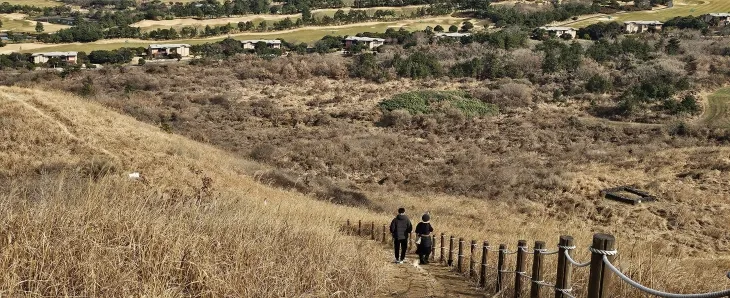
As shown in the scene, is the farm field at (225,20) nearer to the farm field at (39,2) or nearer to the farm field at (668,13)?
the farm field at (668,13)

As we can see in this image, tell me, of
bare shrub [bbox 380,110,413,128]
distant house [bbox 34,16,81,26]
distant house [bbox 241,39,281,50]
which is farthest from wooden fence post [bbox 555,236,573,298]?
distant house [bbox 34,16,81,26]

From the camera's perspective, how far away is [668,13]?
84.1 m

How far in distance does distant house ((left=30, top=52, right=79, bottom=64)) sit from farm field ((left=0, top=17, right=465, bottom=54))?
5947mm

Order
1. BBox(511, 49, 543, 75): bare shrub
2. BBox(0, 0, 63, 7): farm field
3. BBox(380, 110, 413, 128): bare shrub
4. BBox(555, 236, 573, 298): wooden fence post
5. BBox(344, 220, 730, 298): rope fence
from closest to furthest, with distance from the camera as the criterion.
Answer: BBox(344, 220, 730, 298): rope fence
BBox(555, 236, 573, 298): wooden fence post
BBox(380, 110, 413, 128): bare shrub
BBox(511, 49, 543, 75): bare shrub
BBox(0, 0, 63, 7): farm field

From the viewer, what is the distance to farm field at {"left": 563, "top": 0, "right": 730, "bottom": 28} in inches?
3174

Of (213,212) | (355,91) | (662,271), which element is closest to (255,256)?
(213,212)

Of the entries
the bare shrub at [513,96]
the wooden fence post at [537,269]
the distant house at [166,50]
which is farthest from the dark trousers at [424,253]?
the distant house at [166,50]

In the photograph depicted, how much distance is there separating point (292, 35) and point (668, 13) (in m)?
55.5

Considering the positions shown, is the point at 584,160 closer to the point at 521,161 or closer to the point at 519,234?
the point at 521,161

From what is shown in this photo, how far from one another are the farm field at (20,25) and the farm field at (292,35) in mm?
13108

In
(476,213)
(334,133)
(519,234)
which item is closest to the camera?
(519,234)

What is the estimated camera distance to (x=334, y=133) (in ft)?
113

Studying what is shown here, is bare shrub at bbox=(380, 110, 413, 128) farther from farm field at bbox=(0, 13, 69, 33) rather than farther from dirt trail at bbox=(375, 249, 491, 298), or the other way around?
farm field at bbox=(0, 13, 69, 33)

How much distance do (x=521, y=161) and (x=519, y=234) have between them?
1213cm
